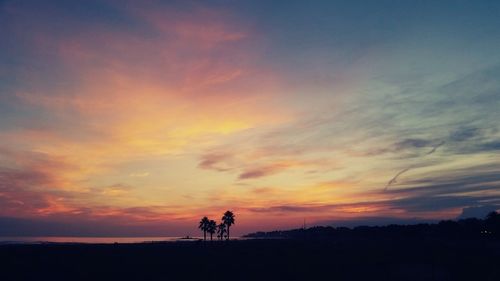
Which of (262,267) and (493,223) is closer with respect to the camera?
(262,267)

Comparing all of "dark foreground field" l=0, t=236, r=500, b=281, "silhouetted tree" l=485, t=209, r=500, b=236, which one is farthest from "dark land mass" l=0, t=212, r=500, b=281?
"silhouetted tree" l=485, t=209, r=500, b=236

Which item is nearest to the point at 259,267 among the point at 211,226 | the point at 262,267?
the point at 262,267

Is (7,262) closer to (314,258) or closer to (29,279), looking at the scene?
(29,279)

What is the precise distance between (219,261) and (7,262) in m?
32.1

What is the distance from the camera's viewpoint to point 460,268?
5597cm

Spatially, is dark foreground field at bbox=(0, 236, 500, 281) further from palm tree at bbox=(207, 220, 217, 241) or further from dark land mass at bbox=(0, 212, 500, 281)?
palm tree at bbox=(207, 220, 217, 241)

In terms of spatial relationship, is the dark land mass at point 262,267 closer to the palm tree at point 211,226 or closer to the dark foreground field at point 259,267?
the dark foreground field at point 259,267

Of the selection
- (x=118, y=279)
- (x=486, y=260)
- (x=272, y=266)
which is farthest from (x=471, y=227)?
(x=118, y=279)

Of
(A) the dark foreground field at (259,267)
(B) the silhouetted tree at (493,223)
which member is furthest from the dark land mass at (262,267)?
Result: (B) the silhouetted tree at (493,223)

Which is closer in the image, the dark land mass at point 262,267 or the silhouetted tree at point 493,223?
the dark land mass at point 262,267

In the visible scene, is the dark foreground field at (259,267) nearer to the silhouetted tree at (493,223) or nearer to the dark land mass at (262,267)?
the dark land mass at (262,267)

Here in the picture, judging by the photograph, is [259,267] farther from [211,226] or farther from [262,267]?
[211,226]

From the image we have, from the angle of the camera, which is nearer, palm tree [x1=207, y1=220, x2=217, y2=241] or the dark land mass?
the dark land mass

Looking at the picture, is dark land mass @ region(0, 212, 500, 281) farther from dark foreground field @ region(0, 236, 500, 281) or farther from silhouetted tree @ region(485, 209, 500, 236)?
silhouetted tree @ region(485, 209, 500, 236)
